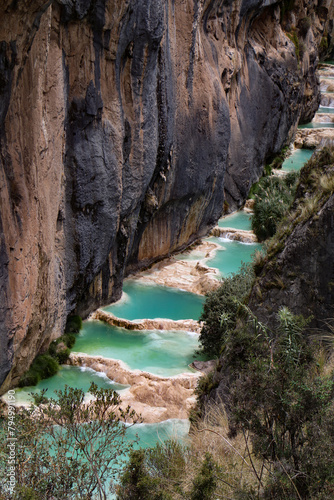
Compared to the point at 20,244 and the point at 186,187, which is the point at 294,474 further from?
the point at 186,187

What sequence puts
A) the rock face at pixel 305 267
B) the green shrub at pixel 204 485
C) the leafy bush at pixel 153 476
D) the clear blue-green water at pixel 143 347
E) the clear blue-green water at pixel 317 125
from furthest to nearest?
the clear blue-green water at pixel 317 125 → the clear blue-green water at pixel 143 347 → the rock face at pixel 305 267 → the leafy bush at pixel 153 476 → the green shrub at pixel 204 485

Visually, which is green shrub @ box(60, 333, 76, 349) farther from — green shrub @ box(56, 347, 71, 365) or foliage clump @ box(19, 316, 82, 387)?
green shrub @ box(56, 347, 71, 365)

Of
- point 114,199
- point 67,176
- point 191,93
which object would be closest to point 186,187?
point 191,93

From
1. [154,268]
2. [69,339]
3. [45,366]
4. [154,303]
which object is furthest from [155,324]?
[154,268]

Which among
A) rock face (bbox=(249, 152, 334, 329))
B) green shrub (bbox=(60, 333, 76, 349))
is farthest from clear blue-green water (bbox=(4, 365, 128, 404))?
rock face (bbox=(249, 152, 334, 329))

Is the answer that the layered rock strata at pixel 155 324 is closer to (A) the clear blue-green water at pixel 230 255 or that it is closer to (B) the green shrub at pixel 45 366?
(B) the green shrub at pixel 45 366

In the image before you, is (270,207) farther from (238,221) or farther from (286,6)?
(286,6)

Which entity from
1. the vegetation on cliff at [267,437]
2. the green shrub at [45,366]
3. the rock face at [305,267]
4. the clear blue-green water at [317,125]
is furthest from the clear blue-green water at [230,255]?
the clear blue-green water at [317,125]
